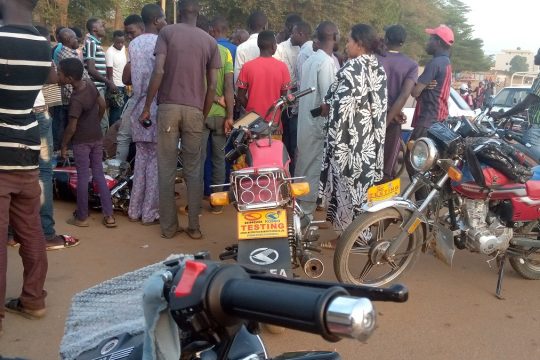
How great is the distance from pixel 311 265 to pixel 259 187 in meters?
0.69

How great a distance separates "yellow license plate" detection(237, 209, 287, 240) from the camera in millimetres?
3352

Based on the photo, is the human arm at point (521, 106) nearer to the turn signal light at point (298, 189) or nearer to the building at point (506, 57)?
the turn signal light at point (298, 189)

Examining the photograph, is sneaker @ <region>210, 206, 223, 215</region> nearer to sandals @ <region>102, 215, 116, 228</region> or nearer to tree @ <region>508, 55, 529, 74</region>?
sandals @ <region>102, 215, 116, 228</region>

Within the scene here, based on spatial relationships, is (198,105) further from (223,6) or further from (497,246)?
(223,6)

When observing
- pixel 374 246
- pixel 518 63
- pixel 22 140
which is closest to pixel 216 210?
pixel 374 246

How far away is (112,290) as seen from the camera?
1.40 m

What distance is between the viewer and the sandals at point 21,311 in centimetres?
352

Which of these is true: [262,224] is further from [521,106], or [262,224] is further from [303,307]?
[521,106]

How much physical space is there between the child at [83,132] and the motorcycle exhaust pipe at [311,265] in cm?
238

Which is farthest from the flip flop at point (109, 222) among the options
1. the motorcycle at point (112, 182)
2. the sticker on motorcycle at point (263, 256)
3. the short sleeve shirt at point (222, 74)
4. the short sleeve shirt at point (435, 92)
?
the short sleeve shirt at point (435, 92)

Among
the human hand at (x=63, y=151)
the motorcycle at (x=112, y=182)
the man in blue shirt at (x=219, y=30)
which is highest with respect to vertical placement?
the man in blue shirt at (x=219, y=30)

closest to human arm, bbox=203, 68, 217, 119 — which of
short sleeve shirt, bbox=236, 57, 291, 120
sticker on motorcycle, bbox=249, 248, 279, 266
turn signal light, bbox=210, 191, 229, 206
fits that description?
short sleeve shirt, bbox=236, 57, 291, 120

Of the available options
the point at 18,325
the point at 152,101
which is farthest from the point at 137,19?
the point at 18,325

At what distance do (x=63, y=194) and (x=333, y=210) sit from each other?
300 cm
